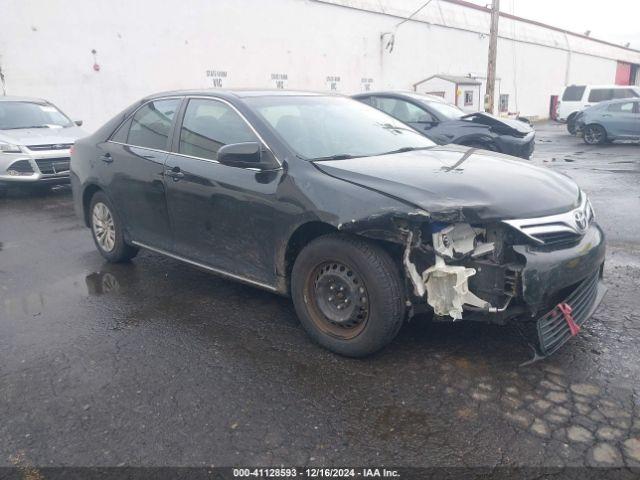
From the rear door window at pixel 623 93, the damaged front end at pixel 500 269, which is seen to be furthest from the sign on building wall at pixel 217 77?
the rear door window at pixel 623 93

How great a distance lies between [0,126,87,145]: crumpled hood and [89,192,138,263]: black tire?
4553 millimetres

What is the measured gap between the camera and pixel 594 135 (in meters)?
17.3

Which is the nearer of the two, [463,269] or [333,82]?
[463,269]

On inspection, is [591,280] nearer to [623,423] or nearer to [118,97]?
[623,423]

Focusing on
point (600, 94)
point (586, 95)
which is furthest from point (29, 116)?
point (600, 94)

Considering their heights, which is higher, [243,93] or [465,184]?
[243,93]

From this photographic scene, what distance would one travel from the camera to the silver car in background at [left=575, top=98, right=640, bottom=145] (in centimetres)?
1630

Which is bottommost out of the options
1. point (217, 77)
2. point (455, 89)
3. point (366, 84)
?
point (455, 89)

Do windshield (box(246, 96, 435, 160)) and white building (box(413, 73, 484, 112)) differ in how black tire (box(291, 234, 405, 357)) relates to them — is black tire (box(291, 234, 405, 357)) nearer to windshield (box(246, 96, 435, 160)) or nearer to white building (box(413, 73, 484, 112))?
windshield (box(246, 96, 435, 160))

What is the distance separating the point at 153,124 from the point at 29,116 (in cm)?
677

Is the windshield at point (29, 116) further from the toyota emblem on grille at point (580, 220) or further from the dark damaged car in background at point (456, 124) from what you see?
the toyota emblem on grille at point (580, 220)

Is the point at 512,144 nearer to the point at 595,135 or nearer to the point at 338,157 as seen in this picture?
the point at 338,157

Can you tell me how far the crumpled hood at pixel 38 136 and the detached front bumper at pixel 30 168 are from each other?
23 cm

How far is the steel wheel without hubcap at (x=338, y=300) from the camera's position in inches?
126
